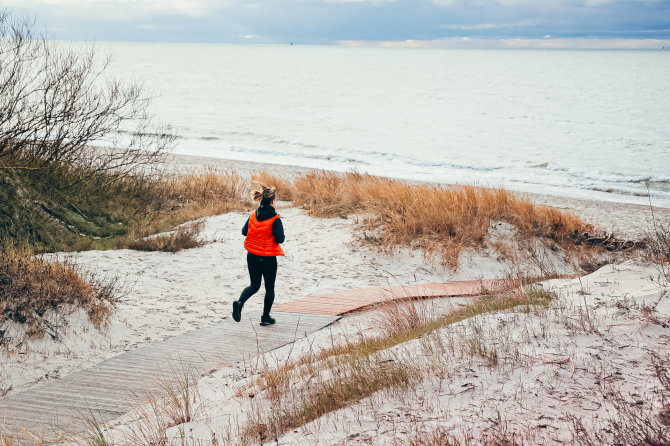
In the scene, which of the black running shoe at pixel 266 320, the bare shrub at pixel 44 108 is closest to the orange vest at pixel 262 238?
the black running shoe at pixel 266 320

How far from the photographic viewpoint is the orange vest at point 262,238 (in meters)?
6.48

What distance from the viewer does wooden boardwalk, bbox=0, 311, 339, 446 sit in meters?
4.65

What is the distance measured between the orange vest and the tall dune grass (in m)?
4.42

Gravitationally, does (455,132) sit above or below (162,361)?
above

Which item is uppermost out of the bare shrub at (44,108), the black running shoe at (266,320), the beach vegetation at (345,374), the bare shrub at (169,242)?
the bare shrub at (44,108)

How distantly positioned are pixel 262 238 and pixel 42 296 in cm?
258

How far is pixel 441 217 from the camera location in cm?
1134

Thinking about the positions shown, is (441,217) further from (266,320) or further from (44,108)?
(44,108)

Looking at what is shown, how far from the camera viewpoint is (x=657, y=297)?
5.83 metres

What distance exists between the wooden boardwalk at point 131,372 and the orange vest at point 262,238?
2.95 feet

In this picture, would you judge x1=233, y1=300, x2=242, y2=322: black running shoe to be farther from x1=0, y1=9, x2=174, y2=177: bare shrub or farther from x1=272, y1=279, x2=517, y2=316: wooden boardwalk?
x1=0, y1=9, x2=174, y2=177: bare shrub

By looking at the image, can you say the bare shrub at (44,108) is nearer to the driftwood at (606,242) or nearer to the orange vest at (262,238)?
the orange vest at (262,238)

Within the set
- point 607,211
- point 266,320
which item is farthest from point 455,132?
point 266,320

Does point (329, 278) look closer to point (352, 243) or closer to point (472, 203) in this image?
point (352, 243)
